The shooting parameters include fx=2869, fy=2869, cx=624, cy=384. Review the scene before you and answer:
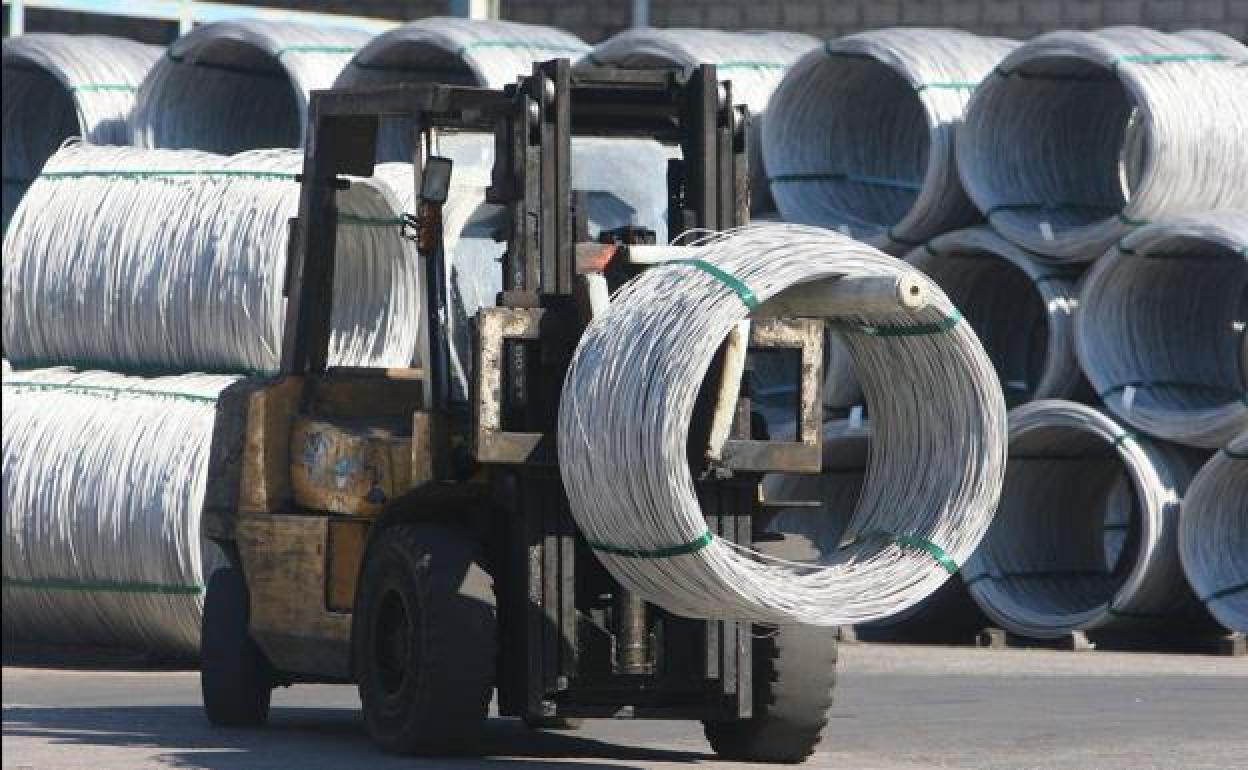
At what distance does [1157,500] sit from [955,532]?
261 inches

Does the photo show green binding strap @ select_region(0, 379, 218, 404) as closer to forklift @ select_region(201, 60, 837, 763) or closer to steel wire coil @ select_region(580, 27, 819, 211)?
forklift @ select_region(201, 60, 837, 763)

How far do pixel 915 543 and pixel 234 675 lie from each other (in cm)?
327

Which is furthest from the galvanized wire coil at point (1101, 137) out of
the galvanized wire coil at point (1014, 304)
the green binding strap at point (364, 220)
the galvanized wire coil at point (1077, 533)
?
the green binding strap at point (364, 220)

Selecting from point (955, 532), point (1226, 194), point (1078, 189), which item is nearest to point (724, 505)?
point (955, 532)

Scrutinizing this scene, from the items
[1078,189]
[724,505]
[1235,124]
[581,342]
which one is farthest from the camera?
[1078,189]

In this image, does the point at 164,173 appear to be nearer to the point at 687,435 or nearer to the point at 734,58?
the point at 734,58

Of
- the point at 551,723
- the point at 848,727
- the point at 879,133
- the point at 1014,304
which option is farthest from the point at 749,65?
the point at 551,723

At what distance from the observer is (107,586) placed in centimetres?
1479

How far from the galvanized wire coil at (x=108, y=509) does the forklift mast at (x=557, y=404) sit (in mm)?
4124

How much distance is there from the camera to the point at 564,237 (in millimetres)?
10039

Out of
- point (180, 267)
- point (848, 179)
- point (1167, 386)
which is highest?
point (848, 179)

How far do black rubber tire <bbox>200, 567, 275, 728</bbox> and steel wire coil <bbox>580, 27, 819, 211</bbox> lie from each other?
22.5 feet

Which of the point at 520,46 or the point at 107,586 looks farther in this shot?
the point at 520,46

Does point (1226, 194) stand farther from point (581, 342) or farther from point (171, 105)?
point (581, 342)
